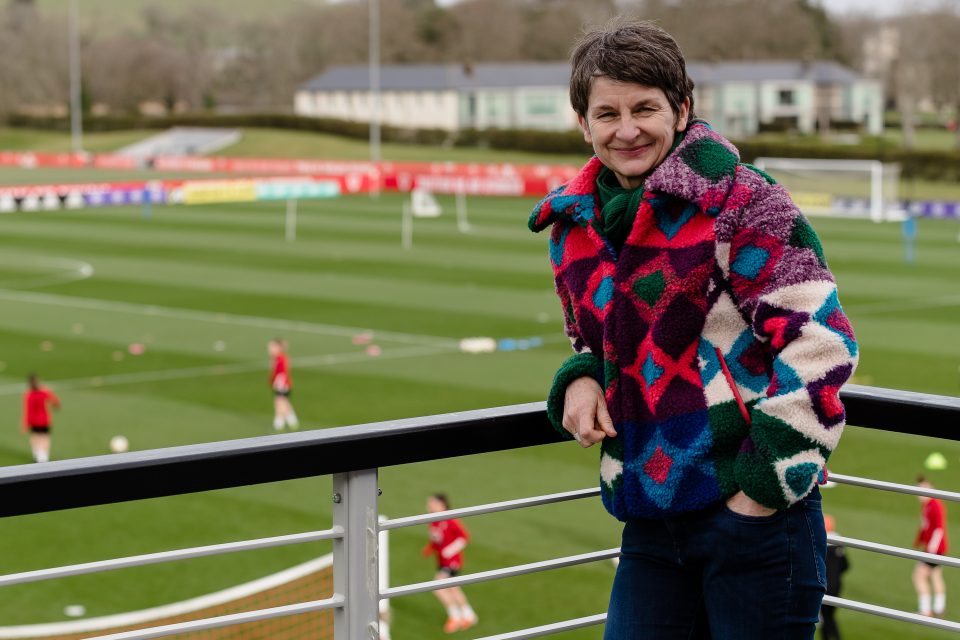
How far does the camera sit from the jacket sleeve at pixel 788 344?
297 centimetres

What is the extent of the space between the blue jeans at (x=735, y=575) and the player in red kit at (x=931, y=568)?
8.45 metres

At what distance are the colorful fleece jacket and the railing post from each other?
0.55m

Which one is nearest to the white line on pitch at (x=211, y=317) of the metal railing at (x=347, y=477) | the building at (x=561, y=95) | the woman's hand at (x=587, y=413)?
the metal railing at (x=347, y=477)

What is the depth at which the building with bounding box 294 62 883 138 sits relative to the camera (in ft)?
339

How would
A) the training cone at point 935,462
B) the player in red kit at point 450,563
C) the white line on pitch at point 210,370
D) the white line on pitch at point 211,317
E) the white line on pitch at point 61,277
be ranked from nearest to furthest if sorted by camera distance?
the player in red kit at point 450,563
the training cone at point 935,462
the white line on pitch at point 210,370
the white line on pitch at point 211,317
the white line on pitch at point 61,277

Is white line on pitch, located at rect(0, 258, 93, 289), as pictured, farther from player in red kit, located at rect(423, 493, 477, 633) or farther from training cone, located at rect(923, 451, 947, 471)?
player in red kit, located at rect(423, 493, 477, 633)

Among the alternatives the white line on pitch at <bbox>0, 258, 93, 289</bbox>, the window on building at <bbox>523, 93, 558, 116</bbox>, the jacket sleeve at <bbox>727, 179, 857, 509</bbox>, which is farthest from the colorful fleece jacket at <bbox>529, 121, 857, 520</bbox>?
the window on building at <bbox>523, 93, 558, 116</bbox>

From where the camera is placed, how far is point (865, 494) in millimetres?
15469

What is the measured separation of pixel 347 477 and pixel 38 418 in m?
13.9

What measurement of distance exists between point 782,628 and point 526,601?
9.45m

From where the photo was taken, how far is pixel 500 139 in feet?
260

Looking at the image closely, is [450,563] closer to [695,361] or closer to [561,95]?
[695,361]

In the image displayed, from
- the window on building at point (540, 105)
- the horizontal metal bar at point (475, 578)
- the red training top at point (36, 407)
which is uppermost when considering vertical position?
the window on building at point (540, 105)

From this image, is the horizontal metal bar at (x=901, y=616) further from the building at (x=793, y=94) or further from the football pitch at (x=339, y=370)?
the building at (x=793, y=94)
